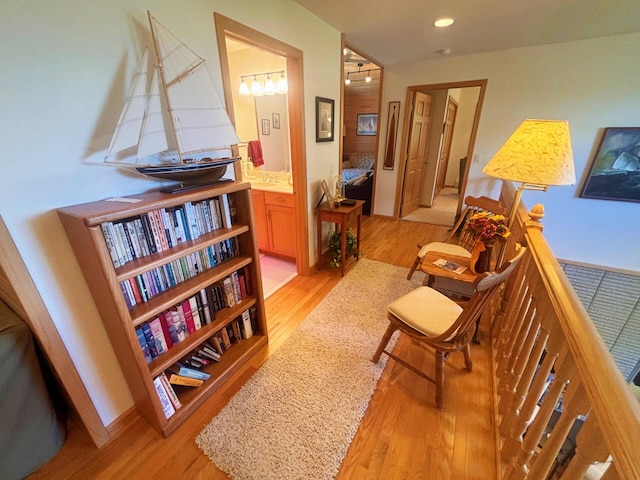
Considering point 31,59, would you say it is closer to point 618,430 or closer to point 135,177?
point 135,177

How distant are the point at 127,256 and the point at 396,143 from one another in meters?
3.97

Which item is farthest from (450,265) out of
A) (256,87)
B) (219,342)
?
(256,87)

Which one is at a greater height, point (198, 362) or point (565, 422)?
point (565, 422)

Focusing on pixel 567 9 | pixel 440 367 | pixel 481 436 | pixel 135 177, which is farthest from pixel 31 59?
pixel 567 9

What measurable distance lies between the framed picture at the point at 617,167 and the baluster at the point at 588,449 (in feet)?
12.6

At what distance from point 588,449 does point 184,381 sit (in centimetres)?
169

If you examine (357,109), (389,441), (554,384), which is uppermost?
(357,109)

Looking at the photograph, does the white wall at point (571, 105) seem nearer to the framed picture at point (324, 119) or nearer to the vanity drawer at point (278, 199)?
the framed picture at point (324, 119)

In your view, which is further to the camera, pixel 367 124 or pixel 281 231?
pixel 367 124

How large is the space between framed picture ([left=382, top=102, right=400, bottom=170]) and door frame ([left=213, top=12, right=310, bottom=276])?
7.58ft

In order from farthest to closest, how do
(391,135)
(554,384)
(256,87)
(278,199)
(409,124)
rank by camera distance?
(391,135) < (409,124) < (256,87) < (278,199) < (554,384)

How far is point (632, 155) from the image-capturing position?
289cm

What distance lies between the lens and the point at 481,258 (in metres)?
1.66

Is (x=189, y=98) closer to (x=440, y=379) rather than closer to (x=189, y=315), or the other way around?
(x=189, y=315)
